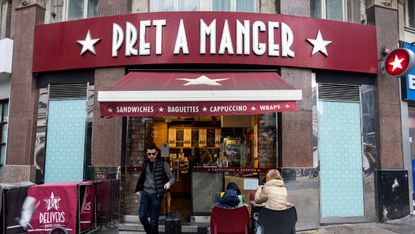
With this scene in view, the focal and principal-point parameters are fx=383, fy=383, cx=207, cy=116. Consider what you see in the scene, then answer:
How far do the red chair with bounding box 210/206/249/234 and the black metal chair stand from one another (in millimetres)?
336

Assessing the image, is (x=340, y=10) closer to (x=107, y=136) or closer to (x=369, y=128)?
(x=369, y=128)

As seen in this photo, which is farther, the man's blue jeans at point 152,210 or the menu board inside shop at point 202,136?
the menu board inside shop at point 202,136

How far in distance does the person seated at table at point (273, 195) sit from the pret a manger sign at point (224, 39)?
11.9 ft

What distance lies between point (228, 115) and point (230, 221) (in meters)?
3.78

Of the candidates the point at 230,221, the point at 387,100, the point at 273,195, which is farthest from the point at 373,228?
the point at 230,221

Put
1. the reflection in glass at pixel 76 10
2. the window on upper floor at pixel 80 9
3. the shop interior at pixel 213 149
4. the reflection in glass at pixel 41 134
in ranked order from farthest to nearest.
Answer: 1. the reflection in glass at pixel 76 10
2. the window on upper floor at pixel 80 9
3. the reflection in glass at pixel 41 134
4. the shop interior at pixel 213 149

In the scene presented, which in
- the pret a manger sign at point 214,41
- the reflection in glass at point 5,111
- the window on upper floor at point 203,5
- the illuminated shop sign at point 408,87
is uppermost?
the window on upper floor at point 203,5

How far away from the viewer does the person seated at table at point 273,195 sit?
5.65 meters

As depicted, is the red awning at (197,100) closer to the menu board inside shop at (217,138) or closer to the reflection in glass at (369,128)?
the menu board inside shop at (217,138)

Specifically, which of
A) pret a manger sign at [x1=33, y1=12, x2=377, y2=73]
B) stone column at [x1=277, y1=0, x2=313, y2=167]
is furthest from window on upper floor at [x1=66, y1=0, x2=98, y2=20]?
stone column at [x1=277, y1=0, x2=313, y2=167]

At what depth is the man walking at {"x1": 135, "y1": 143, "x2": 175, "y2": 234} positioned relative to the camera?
23.4 ft

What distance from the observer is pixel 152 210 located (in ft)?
23.4

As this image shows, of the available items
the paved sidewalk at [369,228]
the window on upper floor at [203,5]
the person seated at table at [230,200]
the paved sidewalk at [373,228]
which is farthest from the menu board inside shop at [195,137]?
the person seated at table at [230,200]

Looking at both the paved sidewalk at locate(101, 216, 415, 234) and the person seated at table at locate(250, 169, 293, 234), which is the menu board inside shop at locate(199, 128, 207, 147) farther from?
the person seated at table at locate(250, 169, 293, 234)
